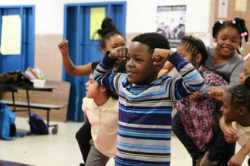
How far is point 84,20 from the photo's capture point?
284 inches

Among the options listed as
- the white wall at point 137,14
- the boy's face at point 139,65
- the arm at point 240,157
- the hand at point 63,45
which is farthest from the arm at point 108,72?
the white wall at point 137,14

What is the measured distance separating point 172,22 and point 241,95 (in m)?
4.19

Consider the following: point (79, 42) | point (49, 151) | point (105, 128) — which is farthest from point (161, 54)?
point (79, 42)

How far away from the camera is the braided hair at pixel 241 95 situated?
204 cm

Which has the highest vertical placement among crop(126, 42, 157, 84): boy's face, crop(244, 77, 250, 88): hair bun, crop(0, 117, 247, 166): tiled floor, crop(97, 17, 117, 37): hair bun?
crop(97, 17, 117, 37): hair bun

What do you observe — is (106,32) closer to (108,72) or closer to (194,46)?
(194,46)

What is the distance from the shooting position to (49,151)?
4.78m

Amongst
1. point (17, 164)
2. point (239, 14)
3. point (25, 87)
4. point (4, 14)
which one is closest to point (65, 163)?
point (17, 164)

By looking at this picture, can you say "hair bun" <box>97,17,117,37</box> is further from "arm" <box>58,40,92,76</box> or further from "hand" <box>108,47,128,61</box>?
"hand" <box>108,47,128,61</box>

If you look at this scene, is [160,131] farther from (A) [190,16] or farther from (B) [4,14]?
(B) [4,14]

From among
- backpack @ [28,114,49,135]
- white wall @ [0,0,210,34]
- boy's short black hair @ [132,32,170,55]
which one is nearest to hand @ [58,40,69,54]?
boy's short black hair @ [132,32,170,55]

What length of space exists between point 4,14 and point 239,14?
474 centimetres

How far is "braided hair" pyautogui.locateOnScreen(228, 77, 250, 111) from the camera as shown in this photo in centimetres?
204

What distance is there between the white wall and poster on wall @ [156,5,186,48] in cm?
7
